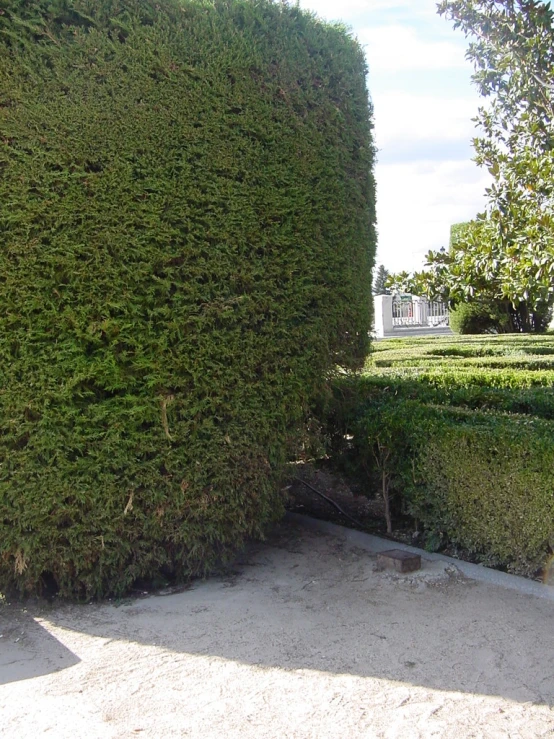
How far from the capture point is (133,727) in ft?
9.53

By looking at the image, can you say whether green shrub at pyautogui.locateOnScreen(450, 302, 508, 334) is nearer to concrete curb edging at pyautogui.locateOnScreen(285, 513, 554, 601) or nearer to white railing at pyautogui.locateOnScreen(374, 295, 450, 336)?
white railing at pyautogui.locateOnScreen(374, 295, 450, 336)

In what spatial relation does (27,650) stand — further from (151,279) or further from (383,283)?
(383,283)

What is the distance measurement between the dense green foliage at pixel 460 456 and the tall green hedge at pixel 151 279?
34.6 inches

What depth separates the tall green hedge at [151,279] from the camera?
396cm

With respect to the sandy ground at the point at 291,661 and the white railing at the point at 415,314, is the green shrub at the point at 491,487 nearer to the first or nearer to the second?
the sandy ground at the point at 291,661

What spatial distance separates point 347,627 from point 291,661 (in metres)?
0.52

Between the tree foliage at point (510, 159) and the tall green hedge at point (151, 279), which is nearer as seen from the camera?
the tall green hedge at point (151, 279)

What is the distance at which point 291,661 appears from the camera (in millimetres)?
3475

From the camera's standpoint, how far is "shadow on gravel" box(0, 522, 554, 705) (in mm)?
3371

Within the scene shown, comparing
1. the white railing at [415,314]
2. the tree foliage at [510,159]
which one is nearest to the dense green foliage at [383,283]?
the tree foliage at [510,159]

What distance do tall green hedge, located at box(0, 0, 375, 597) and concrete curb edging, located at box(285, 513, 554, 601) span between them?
911 millimetres

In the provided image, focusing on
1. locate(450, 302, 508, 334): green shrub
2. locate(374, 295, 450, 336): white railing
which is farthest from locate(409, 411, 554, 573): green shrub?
locate(374, 295, 450, 336): white railing

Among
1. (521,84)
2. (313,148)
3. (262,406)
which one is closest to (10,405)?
(262,406)

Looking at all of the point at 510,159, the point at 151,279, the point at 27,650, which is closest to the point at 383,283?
the point at 510,159
